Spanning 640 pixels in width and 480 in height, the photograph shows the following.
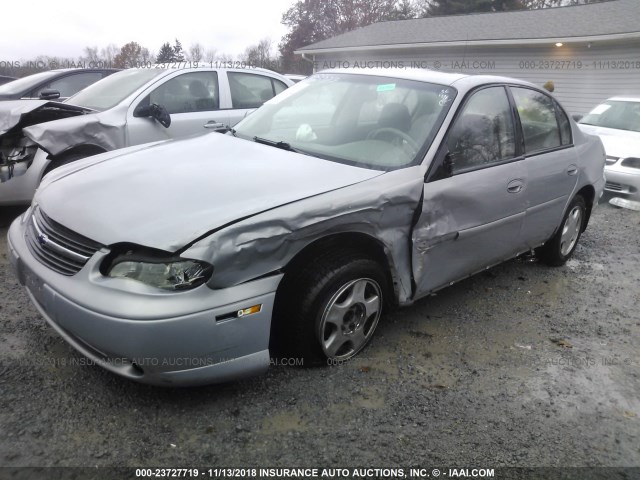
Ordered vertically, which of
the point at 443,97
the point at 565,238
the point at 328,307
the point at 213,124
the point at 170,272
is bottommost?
the point at 565,238

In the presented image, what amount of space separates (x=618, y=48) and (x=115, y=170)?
49.4ft

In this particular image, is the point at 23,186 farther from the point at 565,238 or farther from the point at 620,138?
the point at 620,138

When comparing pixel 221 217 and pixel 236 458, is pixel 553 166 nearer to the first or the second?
pixel 221 217

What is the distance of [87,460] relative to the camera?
2.14 metres

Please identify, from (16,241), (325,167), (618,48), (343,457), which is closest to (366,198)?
(325,167)

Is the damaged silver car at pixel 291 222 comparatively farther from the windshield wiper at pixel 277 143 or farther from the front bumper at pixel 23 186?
the front bumper at pixel 23 186

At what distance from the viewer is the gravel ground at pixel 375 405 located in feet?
7.50

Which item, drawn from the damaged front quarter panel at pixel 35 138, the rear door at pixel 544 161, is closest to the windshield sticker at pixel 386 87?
the rear door at pixel 544 161

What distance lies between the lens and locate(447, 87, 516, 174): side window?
3.35 metres

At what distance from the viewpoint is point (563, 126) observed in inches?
176

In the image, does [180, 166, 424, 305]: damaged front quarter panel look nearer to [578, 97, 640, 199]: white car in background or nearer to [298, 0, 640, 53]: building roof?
[578, 97, 640, 199]: white car in background

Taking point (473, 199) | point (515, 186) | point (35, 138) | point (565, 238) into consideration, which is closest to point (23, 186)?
point (35, 138)

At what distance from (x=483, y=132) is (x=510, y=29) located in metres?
14.7

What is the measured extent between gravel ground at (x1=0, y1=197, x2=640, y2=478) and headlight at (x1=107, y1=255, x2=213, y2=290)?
68cm
